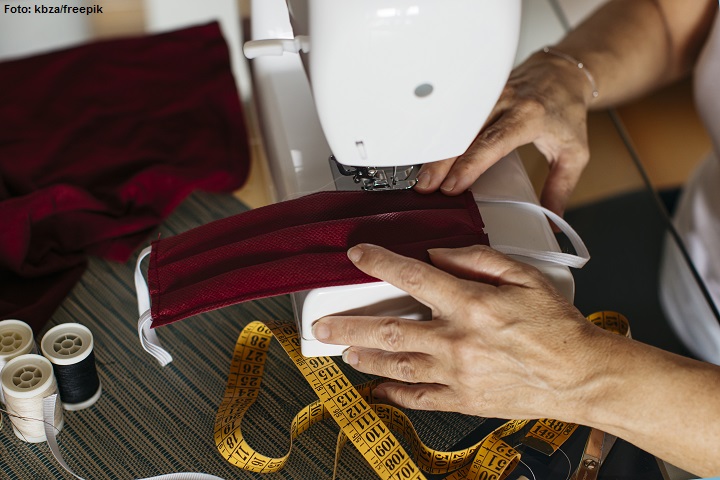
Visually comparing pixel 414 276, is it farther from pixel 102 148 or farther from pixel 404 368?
pixel 102 148

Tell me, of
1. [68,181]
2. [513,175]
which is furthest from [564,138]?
[68,181]

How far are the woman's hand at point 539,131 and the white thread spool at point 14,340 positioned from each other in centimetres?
76

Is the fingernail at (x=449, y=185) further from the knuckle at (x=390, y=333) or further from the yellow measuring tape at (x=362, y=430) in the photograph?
the yellow measuring tape at (x=362, y=430)

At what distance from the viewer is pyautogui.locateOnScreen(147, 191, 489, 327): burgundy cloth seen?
1353 millimetres

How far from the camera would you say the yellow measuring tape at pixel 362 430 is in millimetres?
1396

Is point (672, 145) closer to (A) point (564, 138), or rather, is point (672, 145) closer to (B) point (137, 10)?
(A) point (564, 138)

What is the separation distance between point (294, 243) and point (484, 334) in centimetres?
36

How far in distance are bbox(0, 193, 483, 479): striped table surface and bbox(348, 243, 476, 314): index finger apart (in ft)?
1.01

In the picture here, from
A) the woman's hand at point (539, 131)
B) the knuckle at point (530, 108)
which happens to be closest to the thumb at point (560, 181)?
→ the woman's hand at point (539, 131)

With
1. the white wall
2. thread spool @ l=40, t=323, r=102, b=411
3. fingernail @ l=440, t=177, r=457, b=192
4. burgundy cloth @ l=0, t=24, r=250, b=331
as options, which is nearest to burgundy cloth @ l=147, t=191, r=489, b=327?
fingernail @ l=440, t=177, r=457, b=192

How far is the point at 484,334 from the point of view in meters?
1.29

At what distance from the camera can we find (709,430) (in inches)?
49.8

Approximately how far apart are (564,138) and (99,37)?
1517 millimetres

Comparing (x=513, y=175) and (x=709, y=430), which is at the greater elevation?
(x=513, y=175)
